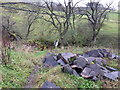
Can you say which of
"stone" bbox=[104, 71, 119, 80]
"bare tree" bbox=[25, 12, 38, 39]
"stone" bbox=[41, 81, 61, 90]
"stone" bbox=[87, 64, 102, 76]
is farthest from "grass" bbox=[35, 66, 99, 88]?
"bare tree" bbox=[25, 12, 38, 39]

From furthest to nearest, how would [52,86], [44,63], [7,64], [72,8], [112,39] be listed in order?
[112,39] < [72,8] < [44,63] < [7,64] < [52,86]

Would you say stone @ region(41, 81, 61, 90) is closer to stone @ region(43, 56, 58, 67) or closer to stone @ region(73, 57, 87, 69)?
stone @ region(73, 57, 87, 69)

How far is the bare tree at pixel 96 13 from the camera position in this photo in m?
22.1

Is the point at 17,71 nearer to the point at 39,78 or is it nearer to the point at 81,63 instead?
the point at 39,78

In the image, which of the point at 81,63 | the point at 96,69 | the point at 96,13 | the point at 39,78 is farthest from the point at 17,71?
the point at 96,13

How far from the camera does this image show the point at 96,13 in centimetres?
2258

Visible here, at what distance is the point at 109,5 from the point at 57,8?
7754 mm

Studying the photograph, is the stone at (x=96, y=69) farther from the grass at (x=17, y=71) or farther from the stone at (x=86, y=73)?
the grass at (x=17, y=71)

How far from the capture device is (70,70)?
18.5 feet

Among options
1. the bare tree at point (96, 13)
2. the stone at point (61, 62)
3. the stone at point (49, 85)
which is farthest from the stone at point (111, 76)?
the bare tree at point (96, 13)

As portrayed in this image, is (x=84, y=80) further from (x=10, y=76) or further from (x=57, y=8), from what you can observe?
(x=57, y=8)

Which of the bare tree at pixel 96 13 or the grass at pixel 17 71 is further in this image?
the bare tree at pixel 96 13

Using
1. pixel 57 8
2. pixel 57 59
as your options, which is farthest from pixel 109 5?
pixel 57 59

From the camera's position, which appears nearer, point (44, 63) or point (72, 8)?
point (44, 63)
